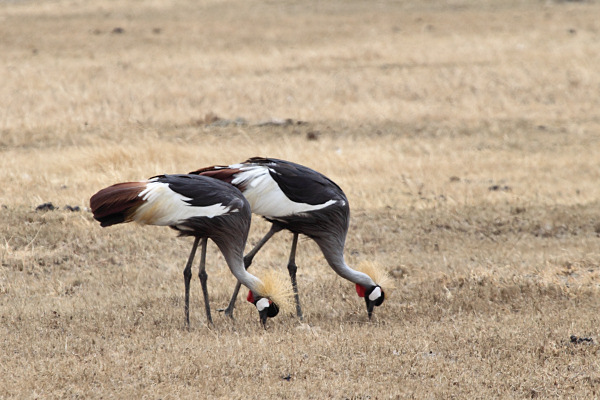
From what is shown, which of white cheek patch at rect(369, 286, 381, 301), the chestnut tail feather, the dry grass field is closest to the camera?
the dry grass field

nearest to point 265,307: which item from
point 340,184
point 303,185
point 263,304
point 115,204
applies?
point 263,304

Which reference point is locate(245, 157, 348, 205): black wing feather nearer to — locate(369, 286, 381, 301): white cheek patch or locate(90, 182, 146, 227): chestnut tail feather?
locate(369, 286, 381, 301): white cheek patch

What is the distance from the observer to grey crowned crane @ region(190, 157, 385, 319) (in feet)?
25.8

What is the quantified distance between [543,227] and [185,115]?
9425 millimetres

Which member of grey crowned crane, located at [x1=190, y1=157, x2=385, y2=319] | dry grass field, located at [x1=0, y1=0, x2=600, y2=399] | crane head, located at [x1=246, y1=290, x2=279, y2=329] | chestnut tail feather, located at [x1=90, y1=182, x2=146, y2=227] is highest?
chestnut tail feather, located at [x1=90, y1=182, x2=146, y2=227]

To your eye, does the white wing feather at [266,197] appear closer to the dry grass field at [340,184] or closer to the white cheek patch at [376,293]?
the dry grass field at [340,184]

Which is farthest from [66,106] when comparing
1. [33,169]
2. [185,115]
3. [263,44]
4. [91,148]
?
[263,44]

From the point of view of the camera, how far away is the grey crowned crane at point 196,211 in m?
7.27

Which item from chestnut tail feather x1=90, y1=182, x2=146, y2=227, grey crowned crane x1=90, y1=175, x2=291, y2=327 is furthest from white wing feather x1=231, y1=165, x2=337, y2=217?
chestnut tail feather x1=90, y1=182, x2=146, y2=227

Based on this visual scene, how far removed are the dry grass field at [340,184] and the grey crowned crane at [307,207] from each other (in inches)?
17.5

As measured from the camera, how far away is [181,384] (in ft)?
19.7

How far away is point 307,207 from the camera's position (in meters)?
7.83

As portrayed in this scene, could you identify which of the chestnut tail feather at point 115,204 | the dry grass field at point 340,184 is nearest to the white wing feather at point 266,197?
the dry grass field at point 340,184

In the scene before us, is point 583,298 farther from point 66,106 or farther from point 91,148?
point 66,106
